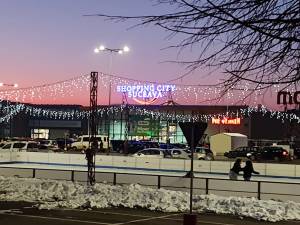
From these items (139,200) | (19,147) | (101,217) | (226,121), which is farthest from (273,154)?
(101,217)

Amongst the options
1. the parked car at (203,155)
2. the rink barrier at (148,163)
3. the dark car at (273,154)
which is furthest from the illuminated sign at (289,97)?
the dark car at (273,154)

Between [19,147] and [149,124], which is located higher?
[149,124]

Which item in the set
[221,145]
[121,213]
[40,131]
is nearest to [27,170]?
[121,213]

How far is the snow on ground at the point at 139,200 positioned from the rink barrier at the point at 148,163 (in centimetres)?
1757

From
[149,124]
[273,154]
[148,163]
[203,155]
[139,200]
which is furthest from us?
[149,124]

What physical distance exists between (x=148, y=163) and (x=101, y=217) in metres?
26.2

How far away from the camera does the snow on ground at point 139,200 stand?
17.3m

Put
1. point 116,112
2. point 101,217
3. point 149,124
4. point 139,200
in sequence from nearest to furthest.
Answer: point 101,217
point 139,200
point 149,124
point 116,112

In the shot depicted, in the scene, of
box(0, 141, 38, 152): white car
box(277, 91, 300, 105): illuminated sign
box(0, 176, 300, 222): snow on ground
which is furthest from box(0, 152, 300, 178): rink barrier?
box(277, 91, 300, 105): illuminated sign

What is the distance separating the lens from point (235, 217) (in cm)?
1691

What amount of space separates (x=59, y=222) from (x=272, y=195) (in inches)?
386

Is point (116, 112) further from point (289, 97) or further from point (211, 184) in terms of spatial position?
point (289, 97)

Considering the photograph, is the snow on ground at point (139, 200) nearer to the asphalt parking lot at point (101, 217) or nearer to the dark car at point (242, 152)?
the asphalt parking lot at point (101, 217)

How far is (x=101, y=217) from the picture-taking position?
16.0 m
